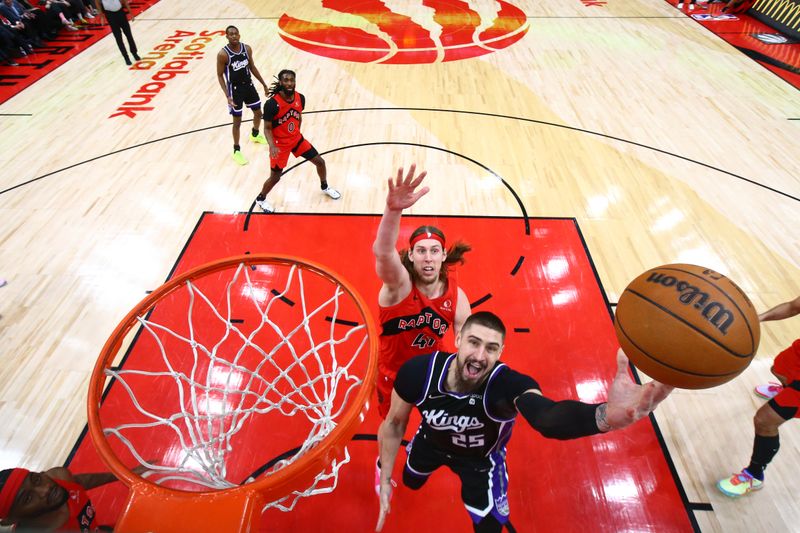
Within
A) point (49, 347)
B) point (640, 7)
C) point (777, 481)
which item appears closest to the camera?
point (777, 481)

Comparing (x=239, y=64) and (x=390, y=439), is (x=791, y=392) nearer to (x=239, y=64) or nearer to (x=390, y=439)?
(x=390, y=439)

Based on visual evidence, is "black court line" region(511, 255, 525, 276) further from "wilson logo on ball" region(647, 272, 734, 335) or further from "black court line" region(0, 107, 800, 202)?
"black court line" region(0, 107, 800, 202)

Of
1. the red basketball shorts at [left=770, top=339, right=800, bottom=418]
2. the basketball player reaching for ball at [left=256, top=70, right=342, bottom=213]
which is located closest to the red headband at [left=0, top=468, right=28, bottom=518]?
the basketball player reaching for ball at [left=256, top=70, right=342, bottom=213]

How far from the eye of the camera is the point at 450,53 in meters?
9.38

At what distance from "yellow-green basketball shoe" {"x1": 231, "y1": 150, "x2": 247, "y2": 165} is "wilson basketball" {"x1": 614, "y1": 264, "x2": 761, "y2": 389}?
216 inches

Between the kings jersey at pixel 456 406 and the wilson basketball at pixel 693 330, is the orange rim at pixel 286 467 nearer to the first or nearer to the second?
the kings jersey at pixel 456 406

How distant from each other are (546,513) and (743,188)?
5012 mm

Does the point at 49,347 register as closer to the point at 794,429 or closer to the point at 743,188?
the point at 794,429

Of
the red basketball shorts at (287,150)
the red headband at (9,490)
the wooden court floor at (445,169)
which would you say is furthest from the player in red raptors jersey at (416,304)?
the red basketball shorts at (287,150)

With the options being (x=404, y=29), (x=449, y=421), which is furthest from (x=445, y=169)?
(x=404, y=29)

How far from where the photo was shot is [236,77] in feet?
19.6

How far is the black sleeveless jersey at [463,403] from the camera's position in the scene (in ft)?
6.50

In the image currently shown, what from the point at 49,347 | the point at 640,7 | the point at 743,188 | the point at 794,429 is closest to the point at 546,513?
the point at 794,429

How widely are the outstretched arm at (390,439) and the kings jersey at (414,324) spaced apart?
51 cm
